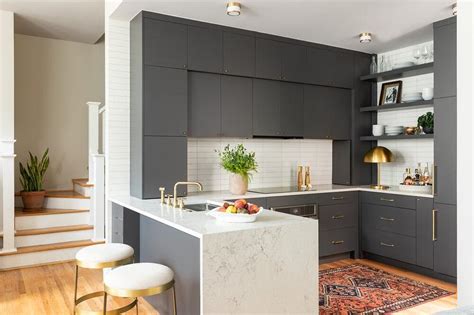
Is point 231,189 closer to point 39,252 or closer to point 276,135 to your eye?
point 276,135

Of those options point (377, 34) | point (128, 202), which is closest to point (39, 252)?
point (128, 202)

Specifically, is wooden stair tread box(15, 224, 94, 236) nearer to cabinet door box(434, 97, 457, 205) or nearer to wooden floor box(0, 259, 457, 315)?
wooden floor box(0, 259, 457, 315)

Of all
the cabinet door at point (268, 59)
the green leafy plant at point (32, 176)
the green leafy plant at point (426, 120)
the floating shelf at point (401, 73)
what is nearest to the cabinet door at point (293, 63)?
the cabinet door at point (268, 59)

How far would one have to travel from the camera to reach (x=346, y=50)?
17.2 ft

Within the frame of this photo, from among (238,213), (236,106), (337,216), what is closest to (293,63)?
(236,106)

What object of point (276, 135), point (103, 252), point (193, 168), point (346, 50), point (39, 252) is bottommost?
point (39, 252)

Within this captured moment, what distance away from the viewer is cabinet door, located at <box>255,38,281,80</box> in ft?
14.9

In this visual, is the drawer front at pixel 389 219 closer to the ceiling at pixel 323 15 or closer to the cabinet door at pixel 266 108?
the cabinet door at pixel 266 108

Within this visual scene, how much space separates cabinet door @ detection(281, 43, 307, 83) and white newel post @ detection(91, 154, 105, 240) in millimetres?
2566

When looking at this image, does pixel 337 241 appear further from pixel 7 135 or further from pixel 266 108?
pixel 7 135

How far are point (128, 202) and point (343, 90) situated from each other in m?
3.25

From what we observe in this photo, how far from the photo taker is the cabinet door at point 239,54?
4332 millimetres

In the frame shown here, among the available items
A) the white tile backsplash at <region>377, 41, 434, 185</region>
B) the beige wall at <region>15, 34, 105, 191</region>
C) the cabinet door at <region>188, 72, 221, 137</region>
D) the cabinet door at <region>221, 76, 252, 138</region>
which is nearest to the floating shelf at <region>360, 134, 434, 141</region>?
the white tile backsplash at <region>377, 41, 434, 185</region>

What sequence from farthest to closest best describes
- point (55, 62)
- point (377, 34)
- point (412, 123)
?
point (55, 62) → point (412, 123) → point (377, 34)
